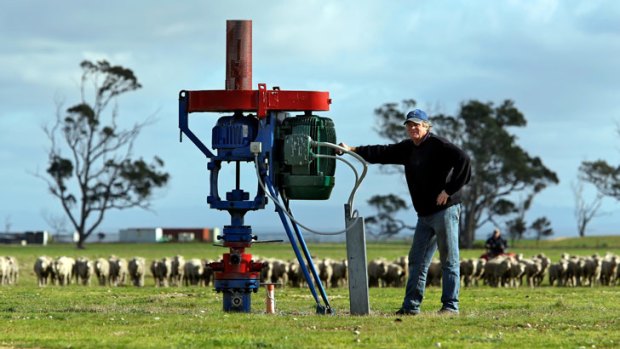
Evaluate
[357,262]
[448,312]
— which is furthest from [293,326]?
[448,312]

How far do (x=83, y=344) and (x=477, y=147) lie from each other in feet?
233

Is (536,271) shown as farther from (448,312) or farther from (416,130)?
(416,130)

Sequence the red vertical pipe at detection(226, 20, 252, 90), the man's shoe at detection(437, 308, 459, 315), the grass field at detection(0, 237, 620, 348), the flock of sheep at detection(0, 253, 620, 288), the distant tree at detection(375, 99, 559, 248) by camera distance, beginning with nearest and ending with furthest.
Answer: the grass field at detection(0, 237, 620, 348) → the man's shoe at detection(437, 308, 459, 315) → the red vertical pipe at detection(226, 20, 252, 90) → the flock of sheep at detection(0, 253, 620, 288) → the distant tree at detection(375, 99, 559, 248)

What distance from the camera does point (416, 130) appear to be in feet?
47.4

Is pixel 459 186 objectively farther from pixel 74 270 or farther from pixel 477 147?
pixel 477 147

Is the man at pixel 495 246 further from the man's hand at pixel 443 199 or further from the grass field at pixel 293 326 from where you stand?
the man's hand at pixel 443 199

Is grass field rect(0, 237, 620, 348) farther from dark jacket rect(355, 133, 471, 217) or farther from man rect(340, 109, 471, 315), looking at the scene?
dark jacket rect(355, 133, 471, 217)

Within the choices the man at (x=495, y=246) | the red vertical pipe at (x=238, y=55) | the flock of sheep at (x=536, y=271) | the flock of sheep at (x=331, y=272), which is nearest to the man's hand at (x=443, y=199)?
the red vertical pipe at (x=238, y=55)

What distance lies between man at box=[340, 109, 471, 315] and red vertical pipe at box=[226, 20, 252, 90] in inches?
78.1

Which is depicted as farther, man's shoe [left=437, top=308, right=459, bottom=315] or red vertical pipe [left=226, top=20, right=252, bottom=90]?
red vertical pipe [left=226, top=20, right=252, bottom=90]

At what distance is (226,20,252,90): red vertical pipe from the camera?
1511 centimetres

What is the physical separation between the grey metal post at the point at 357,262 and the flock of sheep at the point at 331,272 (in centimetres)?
1663

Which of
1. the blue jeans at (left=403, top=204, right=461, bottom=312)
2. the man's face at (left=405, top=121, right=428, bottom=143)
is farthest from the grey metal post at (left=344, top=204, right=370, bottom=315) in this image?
the man's face at (left=405, top=121, right=428, bottom=143)

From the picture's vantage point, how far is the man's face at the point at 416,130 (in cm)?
1445
